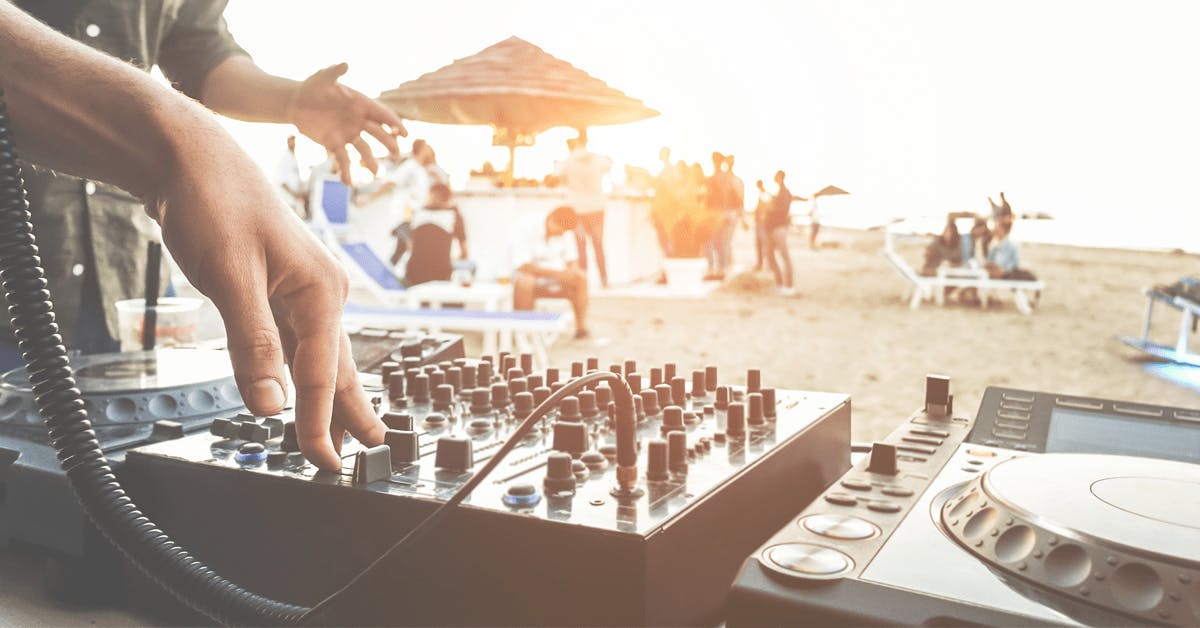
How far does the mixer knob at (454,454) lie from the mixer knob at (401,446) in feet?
0.07

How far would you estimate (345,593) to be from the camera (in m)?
0.50

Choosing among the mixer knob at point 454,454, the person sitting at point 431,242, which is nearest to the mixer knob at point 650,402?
the mixer knob at point 454,454

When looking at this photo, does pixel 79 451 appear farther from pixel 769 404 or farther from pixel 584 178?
pixel 584 178

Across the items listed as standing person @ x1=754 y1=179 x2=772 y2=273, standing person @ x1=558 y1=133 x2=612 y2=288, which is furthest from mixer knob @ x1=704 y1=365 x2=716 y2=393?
standing person @ x1=754 y1=179 x2=772 y2=273

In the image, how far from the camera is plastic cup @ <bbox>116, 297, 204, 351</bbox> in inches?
A: 44.5

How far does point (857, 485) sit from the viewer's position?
0.56m

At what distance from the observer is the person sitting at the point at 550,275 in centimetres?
590

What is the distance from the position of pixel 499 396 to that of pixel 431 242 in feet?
18.3

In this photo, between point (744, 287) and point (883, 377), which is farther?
point (744, 287)

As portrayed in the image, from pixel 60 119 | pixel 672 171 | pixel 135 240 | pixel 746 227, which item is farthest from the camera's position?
pixel 746 227

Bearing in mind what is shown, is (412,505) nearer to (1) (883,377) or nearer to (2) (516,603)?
(2) (516,603)

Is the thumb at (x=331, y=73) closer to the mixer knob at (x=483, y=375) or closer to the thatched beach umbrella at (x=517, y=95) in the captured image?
the mixer knob at (x=483, y=375)

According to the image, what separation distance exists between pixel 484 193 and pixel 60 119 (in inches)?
303

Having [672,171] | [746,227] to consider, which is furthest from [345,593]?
[746,227]
